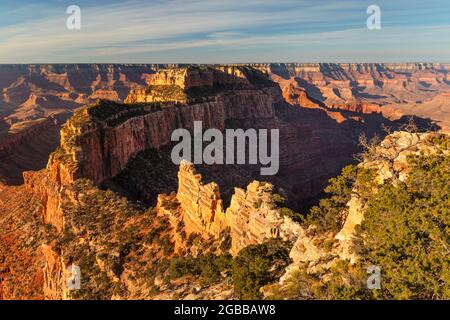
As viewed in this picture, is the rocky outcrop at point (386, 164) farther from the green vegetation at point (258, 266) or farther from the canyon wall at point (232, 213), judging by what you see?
the canyon wall at point (232, 213)

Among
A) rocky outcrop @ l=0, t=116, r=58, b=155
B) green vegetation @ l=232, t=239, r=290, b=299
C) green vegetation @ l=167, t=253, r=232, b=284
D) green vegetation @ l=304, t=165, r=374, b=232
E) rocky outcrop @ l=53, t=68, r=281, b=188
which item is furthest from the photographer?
rocky outcrop @ l=0, t=116, r=58, b=155

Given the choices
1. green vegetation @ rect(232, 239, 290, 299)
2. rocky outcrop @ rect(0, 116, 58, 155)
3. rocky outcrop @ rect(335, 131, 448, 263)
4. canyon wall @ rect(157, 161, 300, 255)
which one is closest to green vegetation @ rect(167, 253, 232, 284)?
canyon wall @ rect(157, 161, 300, 255)

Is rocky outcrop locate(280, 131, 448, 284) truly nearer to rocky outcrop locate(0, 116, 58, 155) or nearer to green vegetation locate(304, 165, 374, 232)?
green vegetation locate(304, 165, 374, 232)

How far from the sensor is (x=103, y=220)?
47.2 meters

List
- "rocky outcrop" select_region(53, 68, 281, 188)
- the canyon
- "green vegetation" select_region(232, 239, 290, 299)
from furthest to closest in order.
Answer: "rocky outcrop" select_region(53, 68, 281, 188) < the canyon < "green vegetation" select_region(232, 239, 290, 299)

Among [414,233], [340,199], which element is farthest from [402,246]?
[340,199]

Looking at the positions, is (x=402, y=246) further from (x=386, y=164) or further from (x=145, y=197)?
(x=145, y=197)

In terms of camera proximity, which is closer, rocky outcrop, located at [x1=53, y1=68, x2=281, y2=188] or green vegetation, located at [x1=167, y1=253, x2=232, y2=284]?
green vegetation, located at [x1=167, y1=253, x2=232, y2=284]

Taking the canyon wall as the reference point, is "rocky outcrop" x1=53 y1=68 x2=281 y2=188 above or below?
above

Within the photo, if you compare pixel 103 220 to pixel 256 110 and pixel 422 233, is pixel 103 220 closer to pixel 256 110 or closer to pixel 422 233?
pixel 422 233

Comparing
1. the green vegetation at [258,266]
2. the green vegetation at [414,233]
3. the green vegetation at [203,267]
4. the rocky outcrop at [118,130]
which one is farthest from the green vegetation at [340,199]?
the rocky outcrop at [118,130]

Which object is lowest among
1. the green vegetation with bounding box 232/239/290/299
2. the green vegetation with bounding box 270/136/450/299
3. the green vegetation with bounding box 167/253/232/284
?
the green vegetation with bounding box 167/253/232/284

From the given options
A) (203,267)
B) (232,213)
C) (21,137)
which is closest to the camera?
(203,267)
